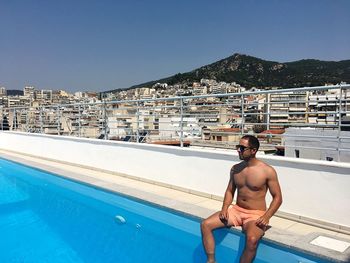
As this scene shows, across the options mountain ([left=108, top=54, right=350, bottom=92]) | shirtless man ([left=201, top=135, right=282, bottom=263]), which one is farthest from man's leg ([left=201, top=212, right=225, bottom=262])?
mountain ([left=108, top=54, right=350, bottom=92])

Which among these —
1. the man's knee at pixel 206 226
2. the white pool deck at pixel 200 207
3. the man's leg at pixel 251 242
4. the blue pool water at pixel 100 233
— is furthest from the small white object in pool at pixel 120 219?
the man's leg at pixel 251 242

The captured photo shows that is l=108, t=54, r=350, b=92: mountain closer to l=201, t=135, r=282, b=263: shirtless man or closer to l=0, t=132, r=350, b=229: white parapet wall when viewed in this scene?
l=0, t=132, r=350, b=229: white parapet wall

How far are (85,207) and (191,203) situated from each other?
2.07 metres

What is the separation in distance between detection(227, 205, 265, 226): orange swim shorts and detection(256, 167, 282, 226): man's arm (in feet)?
0.49

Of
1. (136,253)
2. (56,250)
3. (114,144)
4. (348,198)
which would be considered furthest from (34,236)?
(348,198)

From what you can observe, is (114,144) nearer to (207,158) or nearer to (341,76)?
(207,158)

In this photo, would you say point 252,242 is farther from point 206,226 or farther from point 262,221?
point 206,226

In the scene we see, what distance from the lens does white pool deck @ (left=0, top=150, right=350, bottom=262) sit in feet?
11.7

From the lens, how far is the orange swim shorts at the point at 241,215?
3.83 metres

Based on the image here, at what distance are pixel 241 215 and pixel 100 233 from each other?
2.37m

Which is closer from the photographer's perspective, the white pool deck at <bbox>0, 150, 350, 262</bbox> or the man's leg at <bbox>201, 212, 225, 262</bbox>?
the white pool deck at <bbox>0, 150, 350, 262</bbox>

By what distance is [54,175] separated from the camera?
312 inches

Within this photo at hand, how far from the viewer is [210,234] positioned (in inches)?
155

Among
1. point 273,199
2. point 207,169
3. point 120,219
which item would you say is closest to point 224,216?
point 273,199
